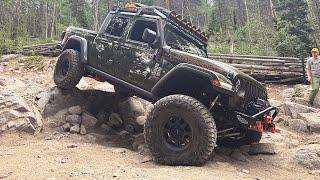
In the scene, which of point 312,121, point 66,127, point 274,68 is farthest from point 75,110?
point 274,68

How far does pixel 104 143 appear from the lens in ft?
25.1

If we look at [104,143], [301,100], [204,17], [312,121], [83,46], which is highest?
[204,17]

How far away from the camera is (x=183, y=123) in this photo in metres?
5.96

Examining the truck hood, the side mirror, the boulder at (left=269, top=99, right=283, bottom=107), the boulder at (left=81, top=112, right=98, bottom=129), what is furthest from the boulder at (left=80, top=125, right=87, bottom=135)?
the boulder at (left=269, top=99, right=283, bottom=107)

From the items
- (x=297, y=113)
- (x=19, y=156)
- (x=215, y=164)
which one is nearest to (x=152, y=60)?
(x=215, y=164)

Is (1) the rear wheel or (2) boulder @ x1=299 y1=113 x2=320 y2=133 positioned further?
(2) boulder @ x1=299 y1=113 x2=320 y2=133

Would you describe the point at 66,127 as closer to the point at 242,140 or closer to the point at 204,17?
the point at 242,140

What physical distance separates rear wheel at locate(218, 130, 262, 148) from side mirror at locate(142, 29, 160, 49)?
2380 mm

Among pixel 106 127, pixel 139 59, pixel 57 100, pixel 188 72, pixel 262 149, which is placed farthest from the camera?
pixel 57 100

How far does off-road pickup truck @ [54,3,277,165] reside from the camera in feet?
19.2

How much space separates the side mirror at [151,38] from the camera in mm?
6684

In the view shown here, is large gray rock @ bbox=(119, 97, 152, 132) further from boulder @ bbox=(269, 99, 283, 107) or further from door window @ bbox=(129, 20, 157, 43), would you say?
boulder @ bbox=(269, 99, 283, 107)

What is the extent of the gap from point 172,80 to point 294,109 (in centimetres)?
472

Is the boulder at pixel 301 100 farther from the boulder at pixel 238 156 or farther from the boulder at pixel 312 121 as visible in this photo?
the boulder at pixel 238 156
